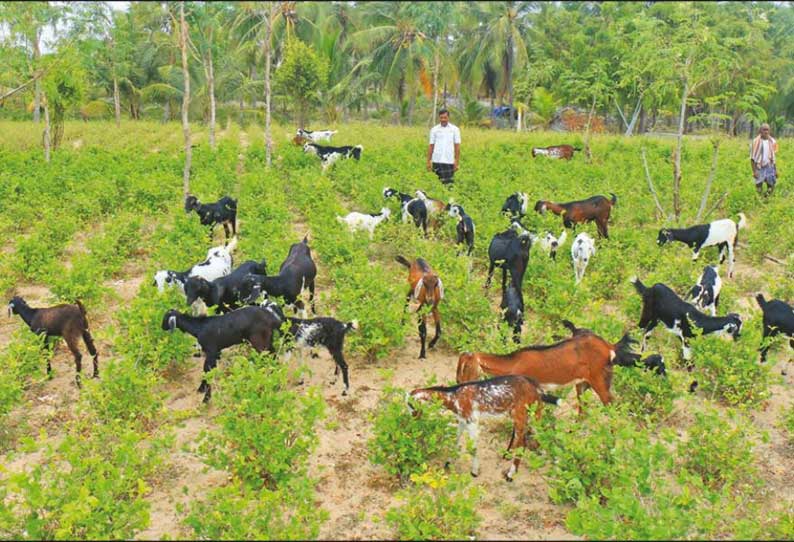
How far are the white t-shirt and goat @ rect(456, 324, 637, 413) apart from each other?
299 inches

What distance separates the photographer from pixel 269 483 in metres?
4.91

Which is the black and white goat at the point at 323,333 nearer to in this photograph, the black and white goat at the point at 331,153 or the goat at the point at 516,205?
the goat at the point at 516,205

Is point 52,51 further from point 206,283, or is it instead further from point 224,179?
point 206,283

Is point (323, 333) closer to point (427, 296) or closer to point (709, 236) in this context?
point (427, 296)

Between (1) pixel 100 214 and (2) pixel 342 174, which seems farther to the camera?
(2) pixel 342 174

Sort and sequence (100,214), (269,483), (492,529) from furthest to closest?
(100,214), (269,483), (492,529)

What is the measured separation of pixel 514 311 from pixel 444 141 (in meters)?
6.38

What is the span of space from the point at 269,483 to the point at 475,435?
162cm

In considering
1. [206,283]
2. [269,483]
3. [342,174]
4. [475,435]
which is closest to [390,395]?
[475,435]

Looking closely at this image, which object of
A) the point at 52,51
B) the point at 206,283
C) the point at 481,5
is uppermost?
the point at 481,5

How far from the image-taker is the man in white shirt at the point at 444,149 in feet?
40.9

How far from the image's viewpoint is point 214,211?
36.2 feet

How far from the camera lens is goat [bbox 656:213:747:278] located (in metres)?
9.60

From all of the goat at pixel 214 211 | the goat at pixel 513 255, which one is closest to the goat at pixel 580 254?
the goat at pixel 513 255
